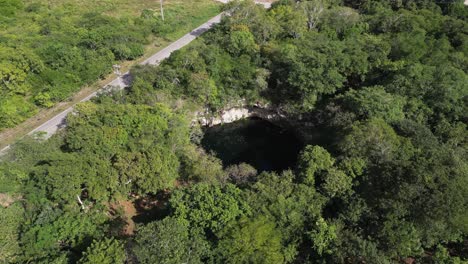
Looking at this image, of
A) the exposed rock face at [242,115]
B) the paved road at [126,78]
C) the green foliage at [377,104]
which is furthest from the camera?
the exposed rock face at [242,115]

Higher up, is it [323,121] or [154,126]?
[154,126]

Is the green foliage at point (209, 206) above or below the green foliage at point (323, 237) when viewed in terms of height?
above

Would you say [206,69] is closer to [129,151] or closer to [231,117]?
[231,117]

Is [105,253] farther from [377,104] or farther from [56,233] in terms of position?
[377,104]

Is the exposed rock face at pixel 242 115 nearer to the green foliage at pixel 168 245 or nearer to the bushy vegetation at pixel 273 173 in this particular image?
the bushy vegetation at pixel 273 173

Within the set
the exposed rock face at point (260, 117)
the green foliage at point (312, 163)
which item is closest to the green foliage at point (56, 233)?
the green foliage at point (312, 163)

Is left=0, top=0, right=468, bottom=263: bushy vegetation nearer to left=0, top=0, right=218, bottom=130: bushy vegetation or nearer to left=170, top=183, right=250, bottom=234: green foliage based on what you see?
left=170, top=183, right=250, bottom=234: green foliage

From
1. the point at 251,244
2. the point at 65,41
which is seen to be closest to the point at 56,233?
the point at 251,244

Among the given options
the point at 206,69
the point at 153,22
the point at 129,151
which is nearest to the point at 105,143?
the point at 129,151
